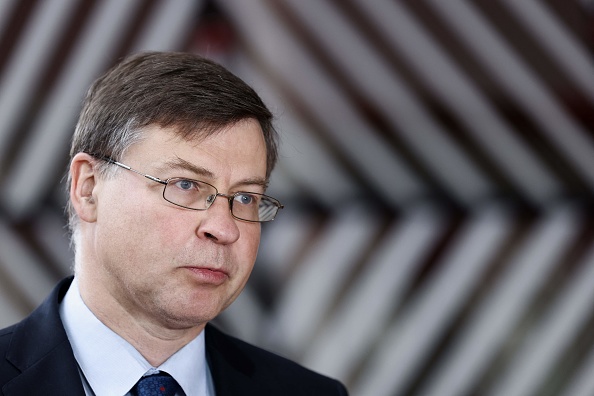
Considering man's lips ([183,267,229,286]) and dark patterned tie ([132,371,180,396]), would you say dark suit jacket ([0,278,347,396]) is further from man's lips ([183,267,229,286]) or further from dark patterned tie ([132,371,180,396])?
man's lips ([183,267,229,286])

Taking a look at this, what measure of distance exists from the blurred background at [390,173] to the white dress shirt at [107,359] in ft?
5.38

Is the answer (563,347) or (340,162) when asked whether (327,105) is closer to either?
(340,162)

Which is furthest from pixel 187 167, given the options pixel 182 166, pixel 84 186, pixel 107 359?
pixel 107 359

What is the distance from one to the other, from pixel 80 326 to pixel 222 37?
192 centimetres

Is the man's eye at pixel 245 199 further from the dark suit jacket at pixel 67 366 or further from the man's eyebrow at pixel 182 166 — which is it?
the dark suit jacket at pixel 67 366

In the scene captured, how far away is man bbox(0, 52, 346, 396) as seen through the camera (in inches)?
54.6

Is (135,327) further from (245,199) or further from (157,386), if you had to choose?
(245,199)

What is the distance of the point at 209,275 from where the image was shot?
1.40m

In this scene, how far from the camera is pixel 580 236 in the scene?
10.2 feet

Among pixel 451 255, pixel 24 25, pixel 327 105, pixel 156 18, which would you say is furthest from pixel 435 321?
pixel 24 25

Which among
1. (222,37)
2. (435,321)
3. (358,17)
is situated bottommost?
(435,321)

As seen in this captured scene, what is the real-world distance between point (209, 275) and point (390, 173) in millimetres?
1861

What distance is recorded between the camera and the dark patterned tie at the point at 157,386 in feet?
4.73

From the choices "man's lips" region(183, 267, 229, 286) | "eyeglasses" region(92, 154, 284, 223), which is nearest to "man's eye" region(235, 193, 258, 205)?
"eyeglasses" region(92, 154, 284, 223)
